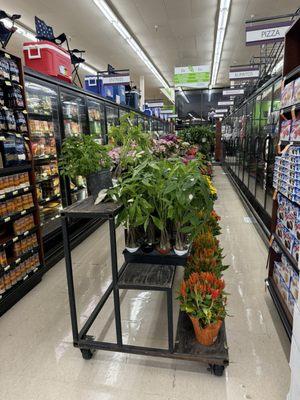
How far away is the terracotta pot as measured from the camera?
71.0 inches

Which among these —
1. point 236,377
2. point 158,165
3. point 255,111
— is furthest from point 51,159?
point 255,111

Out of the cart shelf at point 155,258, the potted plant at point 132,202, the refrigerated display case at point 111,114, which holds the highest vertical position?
the refrigerated display case at point 111,114

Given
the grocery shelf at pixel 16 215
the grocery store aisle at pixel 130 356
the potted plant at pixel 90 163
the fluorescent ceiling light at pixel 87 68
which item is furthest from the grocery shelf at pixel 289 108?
the fluorescent ceiling light at pixel 87 68

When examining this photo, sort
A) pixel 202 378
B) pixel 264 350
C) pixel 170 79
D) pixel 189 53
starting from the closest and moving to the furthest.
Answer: pixel 202 378 → pixel 264 350 → pixel 189 53 → pixel 170 79

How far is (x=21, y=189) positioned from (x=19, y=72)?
3.87 ft

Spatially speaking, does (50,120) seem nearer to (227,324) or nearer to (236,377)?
(227,324)

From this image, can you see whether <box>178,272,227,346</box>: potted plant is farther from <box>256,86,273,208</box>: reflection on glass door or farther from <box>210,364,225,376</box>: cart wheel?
<box>256,86,273,208</box>: reflection on glass door

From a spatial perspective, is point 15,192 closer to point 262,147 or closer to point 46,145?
point 46,145

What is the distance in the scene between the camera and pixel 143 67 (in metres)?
12.1

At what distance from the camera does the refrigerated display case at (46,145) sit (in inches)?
142

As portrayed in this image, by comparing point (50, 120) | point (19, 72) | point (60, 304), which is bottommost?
point (60, 304)

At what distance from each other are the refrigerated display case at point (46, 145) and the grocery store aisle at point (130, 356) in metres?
1.16

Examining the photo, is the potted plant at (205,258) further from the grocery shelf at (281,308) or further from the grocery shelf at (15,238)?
the grocery shelf at (15,238)

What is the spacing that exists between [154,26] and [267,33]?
480 centimetres
